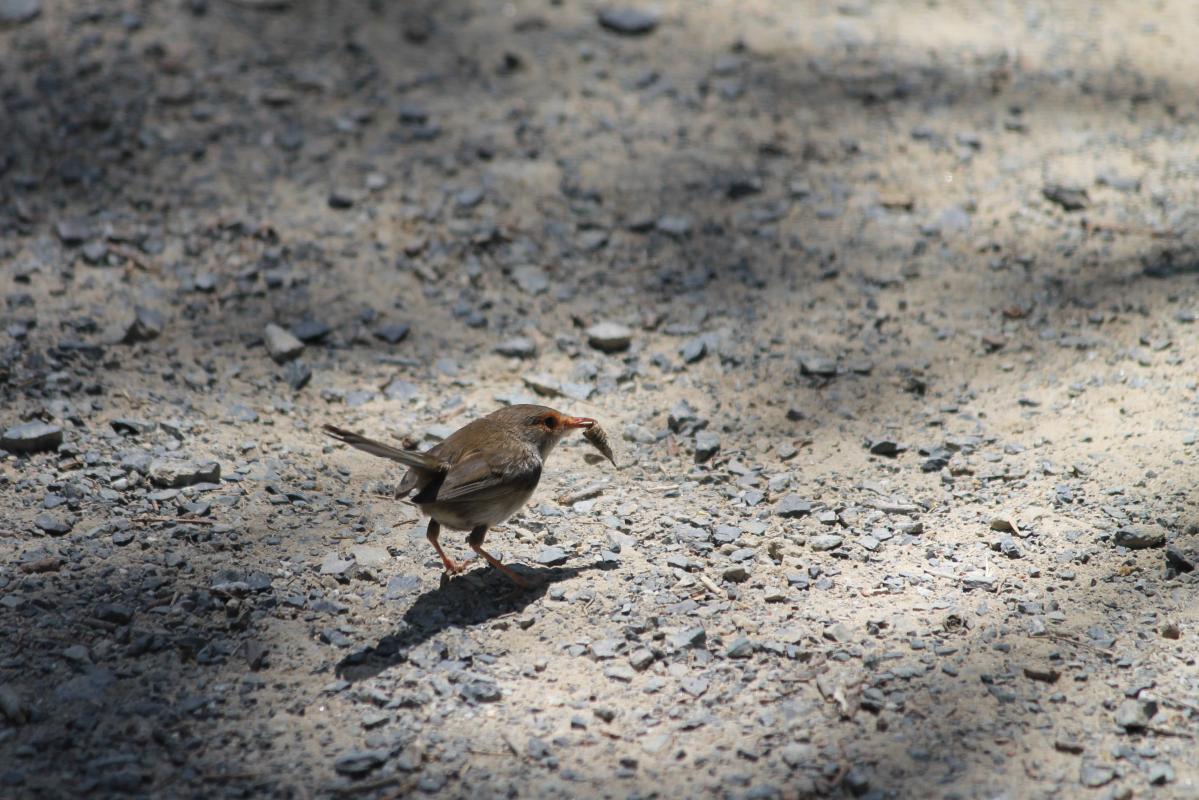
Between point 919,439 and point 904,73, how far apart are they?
4.04 m

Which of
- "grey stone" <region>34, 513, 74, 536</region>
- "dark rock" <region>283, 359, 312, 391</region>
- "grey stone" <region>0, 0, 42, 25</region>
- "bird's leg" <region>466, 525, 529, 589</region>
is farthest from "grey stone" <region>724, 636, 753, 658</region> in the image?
"grey stone" <region>0, 0, 42, 25</region>

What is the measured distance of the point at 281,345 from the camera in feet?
21.0

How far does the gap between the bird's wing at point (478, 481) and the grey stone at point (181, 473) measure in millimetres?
1172

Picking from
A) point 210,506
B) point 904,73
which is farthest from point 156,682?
point 904,73

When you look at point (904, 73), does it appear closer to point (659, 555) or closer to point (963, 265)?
point (963, 265)

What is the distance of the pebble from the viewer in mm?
6570

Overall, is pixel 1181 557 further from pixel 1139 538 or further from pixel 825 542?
pixel 825 542

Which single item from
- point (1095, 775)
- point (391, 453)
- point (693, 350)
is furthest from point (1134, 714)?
point (693, 350)

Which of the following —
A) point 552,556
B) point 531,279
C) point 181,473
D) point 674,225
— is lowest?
point 552,556

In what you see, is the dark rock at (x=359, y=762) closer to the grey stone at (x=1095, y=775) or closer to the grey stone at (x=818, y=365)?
the grey stone at (x=1095, y=775)

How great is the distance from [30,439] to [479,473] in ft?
7.42

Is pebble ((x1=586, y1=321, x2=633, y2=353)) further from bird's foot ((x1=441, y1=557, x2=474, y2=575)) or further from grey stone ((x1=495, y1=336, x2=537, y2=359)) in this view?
bird's foot ((x1=441, y1=557, x2=474, y2=575))

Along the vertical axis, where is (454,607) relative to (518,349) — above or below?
below

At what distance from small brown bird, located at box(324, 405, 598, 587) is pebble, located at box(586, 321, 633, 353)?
142 cm
